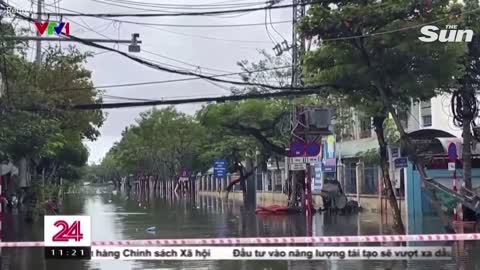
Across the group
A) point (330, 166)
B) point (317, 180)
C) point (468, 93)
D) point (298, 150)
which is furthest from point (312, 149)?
point (317, 180)

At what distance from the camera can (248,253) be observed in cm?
1224

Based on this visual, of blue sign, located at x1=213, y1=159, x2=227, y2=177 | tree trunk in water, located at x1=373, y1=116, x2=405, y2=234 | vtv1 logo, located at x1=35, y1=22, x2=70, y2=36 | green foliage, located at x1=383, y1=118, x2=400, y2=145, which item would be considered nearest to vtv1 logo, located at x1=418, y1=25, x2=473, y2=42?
tree trunk in water, located at x1=373, y1=116, x2=405, y2=234

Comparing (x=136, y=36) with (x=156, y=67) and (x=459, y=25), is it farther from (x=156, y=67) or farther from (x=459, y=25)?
(x=459, y=25)

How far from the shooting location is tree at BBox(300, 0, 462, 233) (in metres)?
15.4

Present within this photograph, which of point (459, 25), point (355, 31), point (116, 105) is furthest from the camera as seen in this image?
point (116, 105)

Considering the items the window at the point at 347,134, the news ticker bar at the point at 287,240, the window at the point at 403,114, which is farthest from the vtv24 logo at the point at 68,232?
the window at the point at 347,134

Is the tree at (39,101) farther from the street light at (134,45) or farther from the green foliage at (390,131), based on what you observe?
the green foliage at (390,131)

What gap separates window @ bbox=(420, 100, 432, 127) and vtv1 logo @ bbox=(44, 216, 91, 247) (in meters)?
28.8

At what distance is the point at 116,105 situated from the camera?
22.5 m

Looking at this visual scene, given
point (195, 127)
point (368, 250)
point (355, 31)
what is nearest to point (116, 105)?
point (355, 31)

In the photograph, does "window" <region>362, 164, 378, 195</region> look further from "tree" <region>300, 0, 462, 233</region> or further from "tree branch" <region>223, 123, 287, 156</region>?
"tree" <region>300, 0, 462, 233</region>

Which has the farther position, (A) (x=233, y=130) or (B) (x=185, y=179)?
(B) (x=185, y=179)

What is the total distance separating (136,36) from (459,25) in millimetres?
7625

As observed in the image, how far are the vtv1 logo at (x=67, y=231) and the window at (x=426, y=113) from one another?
28.8 m
